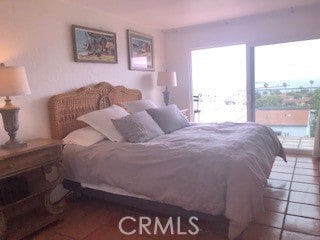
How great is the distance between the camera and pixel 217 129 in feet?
10.2

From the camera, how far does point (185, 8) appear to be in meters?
3.58

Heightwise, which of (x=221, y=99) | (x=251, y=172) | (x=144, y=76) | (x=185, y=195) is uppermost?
(x=144, y=76)

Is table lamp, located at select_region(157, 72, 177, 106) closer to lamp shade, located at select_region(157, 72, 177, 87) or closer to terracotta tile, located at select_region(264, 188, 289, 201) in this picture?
lamp shade, located at select_region(157, 72, 177, 87)

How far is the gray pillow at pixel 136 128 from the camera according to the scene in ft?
9.11

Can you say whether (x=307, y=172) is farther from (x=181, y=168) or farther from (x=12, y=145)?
(x=12, y=145)

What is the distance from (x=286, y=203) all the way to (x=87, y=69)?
2.78m

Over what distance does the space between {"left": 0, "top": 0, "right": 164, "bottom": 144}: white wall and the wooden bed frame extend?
10 cm

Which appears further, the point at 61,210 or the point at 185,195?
the point at 61,210

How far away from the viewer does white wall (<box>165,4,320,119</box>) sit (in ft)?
13.1

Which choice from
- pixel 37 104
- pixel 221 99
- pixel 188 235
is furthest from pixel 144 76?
pixel 188 235

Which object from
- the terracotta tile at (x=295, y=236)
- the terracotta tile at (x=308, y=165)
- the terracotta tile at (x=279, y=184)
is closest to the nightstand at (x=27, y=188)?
the terracotta tile at (x=295, y=236)

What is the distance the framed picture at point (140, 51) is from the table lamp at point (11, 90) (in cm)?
217

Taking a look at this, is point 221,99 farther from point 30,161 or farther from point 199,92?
point 30,161

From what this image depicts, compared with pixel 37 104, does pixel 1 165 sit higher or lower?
lower
